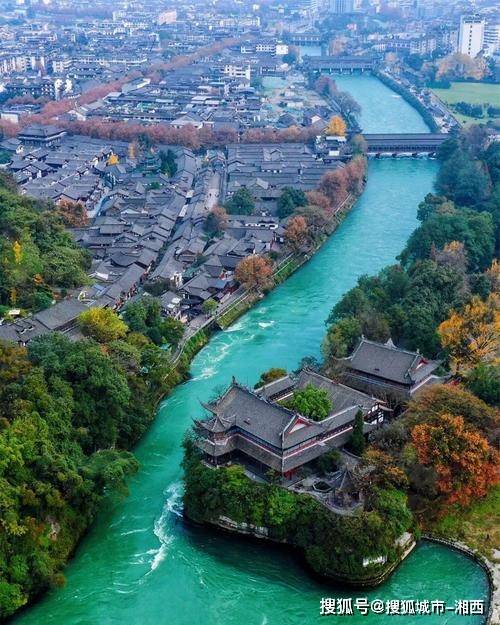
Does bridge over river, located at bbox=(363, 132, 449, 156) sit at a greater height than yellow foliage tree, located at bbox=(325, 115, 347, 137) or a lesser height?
lesser

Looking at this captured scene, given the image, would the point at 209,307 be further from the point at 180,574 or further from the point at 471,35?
the point at 471,35

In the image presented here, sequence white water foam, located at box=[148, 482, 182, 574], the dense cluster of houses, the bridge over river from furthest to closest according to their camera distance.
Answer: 1. the bridge over river
2. the dense cluster of houses
3. white water foam, located at box=[148, 482, 182, 574]

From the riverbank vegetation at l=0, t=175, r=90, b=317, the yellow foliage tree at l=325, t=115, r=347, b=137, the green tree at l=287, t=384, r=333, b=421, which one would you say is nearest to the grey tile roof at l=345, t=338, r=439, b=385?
the green tree at l=287, t=384, r=333, b=421

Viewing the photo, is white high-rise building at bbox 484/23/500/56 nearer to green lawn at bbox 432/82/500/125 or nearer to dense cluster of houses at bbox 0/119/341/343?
green lawn at bbox 432/82/500/125

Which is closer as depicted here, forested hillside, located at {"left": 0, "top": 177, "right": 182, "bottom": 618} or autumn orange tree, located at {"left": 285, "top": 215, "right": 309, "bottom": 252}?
forested hillside, located at {"left": 0, "top": 177, "right": 182, "bottom": 618}

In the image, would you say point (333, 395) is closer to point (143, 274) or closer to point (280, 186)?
point (143, 274)

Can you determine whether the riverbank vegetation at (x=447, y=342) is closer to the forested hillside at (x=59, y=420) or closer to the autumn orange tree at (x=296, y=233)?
the autumn orange tree at (x=296, y=233)

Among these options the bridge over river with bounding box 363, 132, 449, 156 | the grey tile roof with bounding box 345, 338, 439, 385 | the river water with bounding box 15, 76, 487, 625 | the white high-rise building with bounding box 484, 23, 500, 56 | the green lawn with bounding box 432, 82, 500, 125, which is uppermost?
the white high-rise building with bounding box 484, 23, 500, 56
